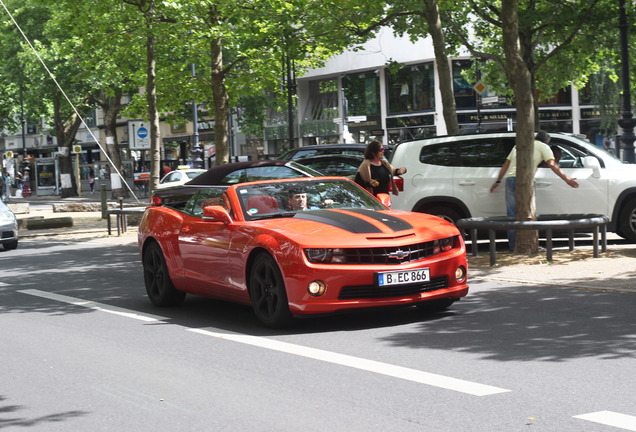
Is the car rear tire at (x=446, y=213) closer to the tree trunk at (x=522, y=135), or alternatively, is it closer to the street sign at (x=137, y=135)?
the tree trunk at (x=522, y=135)

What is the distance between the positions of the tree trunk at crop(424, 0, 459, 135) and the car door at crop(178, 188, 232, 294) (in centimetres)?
906

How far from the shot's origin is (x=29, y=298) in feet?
42.9

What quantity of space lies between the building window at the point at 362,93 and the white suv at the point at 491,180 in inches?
1346

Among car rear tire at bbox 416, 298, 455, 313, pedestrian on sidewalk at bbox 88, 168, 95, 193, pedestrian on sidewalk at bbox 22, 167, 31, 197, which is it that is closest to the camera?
car rear tire at bbox 416, 298, 455, 313

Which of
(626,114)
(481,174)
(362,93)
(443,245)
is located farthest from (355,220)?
(362,93)

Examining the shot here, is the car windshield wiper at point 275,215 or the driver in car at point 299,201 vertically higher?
the driver in car at point 299,201

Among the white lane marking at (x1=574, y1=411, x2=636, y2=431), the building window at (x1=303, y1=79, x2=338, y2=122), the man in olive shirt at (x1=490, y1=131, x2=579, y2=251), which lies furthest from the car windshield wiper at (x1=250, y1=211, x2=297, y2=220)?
the building window at (x1=303, y1=79, x2=338, y2=122)

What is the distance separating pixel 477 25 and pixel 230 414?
23255 millimetres

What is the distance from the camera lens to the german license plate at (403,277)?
9.02 metres

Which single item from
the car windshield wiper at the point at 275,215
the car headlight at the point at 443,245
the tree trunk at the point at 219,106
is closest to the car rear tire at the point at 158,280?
the car windshield wiper at the point at 275,215

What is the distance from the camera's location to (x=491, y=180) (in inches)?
637

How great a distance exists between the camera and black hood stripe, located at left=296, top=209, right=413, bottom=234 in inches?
364

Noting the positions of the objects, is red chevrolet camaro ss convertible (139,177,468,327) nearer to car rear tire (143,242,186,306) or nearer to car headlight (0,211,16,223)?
car rear tire (143,242,186,306)

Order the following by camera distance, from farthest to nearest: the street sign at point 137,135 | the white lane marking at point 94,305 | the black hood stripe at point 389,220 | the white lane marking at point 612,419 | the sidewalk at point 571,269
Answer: the street sign at point 137,135 < the sidewalk at point 571,269 < the white lane marking at point 94,305 < the black hood stripe at point 389,220 < the white lane marking at point 612,419
